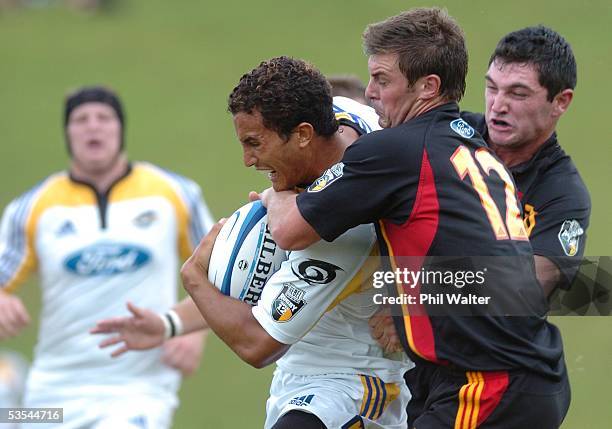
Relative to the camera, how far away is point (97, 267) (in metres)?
7.74

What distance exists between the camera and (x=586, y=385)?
10125mm

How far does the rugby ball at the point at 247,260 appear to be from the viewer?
466 centimetres

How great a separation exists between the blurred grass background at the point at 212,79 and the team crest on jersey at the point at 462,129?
451cm

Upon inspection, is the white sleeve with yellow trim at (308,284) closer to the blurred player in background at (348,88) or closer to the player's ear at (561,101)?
the player's ear at (561,101)

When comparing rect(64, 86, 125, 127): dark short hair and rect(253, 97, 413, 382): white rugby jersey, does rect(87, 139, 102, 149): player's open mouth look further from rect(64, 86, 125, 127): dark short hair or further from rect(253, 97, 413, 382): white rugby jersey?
rect(253, 97, 413, 382): white rugby jersey

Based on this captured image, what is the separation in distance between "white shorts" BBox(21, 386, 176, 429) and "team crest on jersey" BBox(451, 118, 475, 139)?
383 centimetres

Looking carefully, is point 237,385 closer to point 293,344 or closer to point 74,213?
point 74,213

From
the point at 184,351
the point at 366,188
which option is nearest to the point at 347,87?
the point at 184,351

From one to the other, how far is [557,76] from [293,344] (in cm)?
171

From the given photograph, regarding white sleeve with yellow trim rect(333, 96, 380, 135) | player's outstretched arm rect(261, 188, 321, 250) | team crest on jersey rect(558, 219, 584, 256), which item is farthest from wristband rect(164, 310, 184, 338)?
team crest on jersey rect(558, 219, 584, 256)

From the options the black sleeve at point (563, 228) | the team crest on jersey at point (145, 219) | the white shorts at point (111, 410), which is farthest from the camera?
the team crest on jersey at point (145, 219)

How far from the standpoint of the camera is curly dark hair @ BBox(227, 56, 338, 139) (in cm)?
433

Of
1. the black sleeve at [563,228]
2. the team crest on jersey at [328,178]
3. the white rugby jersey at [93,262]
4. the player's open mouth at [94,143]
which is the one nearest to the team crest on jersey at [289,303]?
the team crest on jersey at [328,178]

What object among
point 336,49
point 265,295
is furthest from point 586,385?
point 336,49
